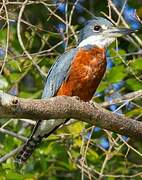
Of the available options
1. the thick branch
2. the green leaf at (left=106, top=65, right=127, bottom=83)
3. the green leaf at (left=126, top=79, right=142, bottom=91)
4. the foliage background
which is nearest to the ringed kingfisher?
the foliage background

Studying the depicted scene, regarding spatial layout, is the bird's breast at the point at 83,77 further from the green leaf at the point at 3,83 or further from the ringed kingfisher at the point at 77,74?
the green leaf at the point at 3,83

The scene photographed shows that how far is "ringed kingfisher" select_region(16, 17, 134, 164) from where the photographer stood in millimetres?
4973

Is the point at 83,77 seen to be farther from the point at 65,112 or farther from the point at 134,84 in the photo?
the point at 65,112

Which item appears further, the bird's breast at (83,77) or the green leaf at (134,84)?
the green leaf at (134,84)

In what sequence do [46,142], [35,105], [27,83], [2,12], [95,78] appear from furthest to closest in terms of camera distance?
[27,83], [46,142], [95,78], [2,12], [35,105]

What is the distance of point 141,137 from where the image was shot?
407 centimetres

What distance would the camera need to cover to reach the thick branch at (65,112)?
11.6 feet

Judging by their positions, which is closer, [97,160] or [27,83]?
[97,160]

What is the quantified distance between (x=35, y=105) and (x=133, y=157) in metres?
3.00

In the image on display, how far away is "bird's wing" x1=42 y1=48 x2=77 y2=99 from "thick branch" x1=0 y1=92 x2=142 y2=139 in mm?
972

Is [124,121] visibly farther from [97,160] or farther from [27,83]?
[27,83]

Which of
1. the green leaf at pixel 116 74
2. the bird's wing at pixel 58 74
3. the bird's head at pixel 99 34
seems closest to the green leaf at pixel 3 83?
the bird's wing at pixel 58 74

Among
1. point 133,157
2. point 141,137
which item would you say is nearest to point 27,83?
point 133,157

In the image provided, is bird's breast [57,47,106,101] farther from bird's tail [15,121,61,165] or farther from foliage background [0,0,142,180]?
bird's tail [15,121,61,165]
